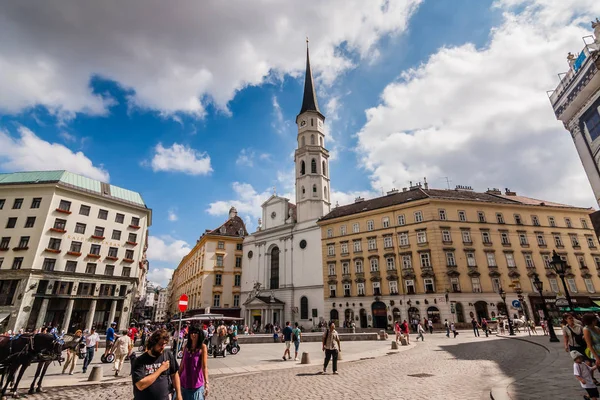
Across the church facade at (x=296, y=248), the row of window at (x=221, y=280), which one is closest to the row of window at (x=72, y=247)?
the row of window at (x=221, y=280)

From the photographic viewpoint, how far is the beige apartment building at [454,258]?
110 feet

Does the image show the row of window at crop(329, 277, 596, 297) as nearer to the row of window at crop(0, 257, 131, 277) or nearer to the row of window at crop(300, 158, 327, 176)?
the row of window at crop(300, 158, 327, 176)

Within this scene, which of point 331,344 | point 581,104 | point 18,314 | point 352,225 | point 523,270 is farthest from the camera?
point 352,225

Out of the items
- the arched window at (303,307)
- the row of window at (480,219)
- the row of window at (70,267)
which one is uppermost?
the row of window at (480,219)

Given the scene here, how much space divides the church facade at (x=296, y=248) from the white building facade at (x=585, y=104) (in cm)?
3253

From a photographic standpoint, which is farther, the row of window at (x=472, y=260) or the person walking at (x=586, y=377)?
the row of window at (x=472, y=260)

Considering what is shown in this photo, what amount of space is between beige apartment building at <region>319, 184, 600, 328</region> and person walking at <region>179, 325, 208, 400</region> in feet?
110

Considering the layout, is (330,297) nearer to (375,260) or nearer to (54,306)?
(375,260)

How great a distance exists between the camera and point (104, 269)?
35.4 metres

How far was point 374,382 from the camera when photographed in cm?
962

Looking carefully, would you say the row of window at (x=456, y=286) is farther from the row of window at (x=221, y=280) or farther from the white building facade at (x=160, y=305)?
the white building facade at (x=160, y=305)

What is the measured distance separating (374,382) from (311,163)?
153ft

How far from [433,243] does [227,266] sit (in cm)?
3407

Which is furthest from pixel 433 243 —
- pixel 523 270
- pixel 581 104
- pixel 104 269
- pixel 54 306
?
pixel 54 306
